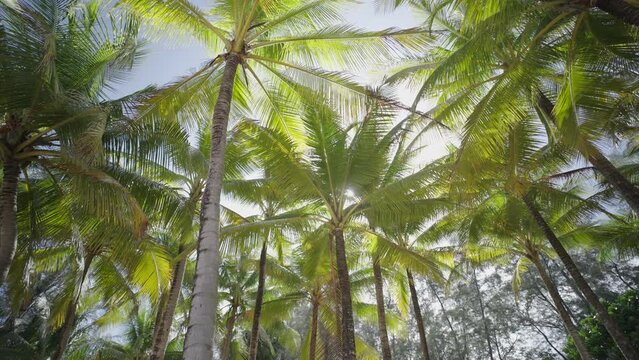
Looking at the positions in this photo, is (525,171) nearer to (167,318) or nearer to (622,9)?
(622,9)

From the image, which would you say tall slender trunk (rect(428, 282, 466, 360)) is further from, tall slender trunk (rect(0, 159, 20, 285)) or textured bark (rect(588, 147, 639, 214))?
tall slender trunk (rect(0, 159, 20, 285))

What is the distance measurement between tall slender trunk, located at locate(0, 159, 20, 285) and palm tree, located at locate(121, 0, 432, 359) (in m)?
2.42

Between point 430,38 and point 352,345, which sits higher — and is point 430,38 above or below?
above

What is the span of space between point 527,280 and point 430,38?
2880cm

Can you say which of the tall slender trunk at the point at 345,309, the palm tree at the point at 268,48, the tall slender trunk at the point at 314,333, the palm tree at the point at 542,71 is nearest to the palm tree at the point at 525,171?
the palm tree at the point at 542,71

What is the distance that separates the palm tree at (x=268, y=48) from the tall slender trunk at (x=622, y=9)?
2.61 metres

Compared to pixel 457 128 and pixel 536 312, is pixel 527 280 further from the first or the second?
pixel 457 128

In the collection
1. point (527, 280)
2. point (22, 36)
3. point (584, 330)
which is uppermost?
point (527, 280)

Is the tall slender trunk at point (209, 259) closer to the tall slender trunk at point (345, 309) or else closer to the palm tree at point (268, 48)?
the palm tree at point (268, 48)

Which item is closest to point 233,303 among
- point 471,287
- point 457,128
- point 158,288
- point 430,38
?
point 158,288

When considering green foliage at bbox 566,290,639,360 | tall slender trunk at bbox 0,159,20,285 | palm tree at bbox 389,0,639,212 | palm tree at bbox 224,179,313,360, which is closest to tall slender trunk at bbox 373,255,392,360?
palm tree at bbox 224,179,313,360

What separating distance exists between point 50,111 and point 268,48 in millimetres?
3990

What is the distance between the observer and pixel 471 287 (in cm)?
3097

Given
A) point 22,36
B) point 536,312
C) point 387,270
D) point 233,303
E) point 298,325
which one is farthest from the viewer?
point 298,325
